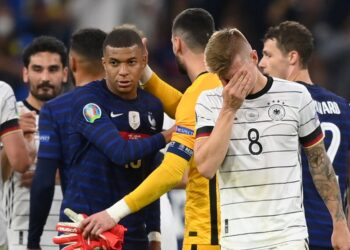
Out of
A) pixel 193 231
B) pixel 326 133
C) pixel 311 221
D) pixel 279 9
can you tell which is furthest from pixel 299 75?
pixel 279 9

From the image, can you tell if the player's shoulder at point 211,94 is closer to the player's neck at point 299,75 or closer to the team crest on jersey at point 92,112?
the team crest on jersey at point 92,112

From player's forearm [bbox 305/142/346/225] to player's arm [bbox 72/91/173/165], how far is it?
3.27ft

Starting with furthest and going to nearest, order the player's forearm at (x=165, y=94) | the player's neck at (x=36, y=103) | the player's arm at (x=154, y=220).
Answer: the player's neck at (x=36, y=103), the player's forearm at (x=165, y=94), the player's arm at (x=154, y=220)

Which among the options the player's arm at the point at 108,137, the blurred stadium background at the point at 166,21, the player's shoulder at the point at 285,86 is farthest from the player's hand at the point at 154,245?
the blurred stadium background at the point at 166,21

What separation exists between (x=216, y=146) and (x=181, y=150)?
1.94 feet

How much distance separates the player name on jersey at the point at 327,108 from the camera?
8.25m

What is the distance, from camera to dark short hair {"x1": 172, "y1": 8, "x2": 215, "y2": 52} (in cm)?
786

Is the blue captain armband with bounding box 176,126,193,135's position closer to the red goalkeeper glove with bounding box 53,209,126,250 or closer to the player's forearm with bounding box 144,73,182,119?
the red goalkeeper glove with bounding box 53,209,126,250

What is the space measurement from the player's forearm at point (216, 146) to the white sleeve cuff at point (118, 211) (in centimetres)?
58

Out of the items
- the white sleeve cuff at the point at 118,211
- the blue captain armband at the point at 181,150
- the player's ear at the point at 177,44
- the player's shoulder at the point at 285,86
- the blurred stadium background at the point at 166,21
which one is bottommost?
the white sleeve cuff at the point at 118,211

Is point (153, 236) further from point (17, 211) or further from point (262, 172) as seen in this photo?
point (17, 211)

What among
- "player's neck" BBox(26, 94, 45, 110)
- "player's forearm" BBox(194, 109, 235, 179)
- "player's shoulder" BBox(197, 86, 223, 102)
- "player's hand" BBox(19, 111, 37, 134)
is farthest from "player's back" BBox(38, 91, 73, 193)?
"player's forearm" BBox(194, 109, 235, 179)

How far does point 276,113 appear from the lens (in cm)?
666

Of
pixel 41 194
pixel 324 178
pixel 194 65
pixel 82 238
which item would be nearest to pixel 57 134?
pixel 41 194
